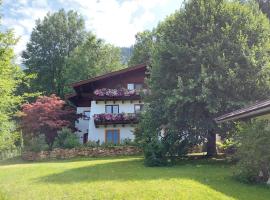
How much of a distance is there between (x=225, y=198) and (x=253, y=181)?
11.7ft

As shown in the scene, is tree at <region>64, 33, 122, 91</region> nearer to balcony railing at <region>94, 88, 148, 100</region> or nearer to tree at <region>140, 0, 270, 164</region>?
balcony railing at <region>94, 88, 148, 100</region>

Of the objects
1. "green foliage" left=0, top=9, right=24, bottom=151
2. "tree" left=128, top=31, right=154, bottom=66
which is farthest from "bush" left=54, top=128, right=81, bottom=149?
"tree" left=128, top=31, right=154, bottom=66

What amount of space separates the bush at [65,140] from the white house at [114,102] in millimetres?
3523

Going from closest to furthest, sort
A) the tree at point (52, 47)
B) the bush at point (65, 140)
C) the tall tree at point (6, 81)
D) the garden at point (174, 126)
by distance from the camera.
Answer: the tall tree at point (6, 81), the garden at point (174, 126), the bush at point (65, 140), the tree at point (52, 47)

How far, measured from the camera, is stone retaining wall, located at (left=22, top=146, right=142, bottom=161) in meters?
28.5

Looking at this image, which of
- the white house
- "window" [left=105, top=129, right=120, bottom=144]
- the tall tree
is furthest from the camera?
"window" [left=105, top=129, right=120, bottom=144]

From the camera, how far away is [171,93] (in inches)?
817

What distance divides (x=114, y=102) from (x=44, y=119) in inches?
271

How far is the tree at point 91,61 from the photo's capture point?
50.6 metres

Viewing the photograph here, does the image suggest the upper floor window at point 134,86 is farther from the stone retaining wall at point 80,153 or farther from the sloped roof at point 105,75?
the stone retaining wall at point 80,153

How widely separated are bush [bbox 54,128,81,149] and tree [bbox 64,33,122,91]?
1859 cm

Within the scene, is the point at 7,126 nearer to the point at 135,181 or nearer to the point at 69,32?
the point at 135,181

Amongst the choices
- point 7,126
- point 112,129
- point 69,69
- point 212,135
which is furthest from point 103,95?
point 7,126

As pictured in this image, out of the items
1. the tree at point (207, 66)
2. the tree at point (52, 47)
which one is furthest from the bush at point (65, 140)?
the tree at point (52, 47)
